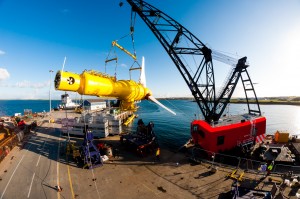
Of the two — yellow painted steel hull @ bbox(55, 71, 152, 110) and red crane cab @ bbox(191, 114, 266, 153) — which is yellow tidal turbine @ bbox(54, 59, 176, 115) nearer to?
yellow painted steel hull @ bbox(55, 71, 152, 110)

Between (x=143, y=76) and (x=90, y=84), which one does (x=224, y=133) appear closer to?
(x=90, y=84)

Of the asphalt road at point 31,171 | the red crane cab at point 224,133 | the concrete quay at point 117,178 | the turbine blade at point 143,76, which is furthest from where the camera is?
the turbine blade at point 143,76

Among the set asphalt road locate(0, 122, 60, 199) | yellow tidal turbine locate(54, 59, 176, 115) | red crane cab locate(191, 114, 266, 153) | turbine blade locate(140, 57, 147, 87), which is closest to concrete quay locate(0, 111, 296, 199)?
asphalt road locate(0, 122, 60, 199)

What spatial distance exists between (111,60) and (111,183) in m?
17.6

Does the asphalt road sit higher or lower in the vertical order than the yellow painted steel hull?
lower

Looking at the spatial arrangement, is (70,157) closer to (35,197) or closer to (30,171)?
(30,171)

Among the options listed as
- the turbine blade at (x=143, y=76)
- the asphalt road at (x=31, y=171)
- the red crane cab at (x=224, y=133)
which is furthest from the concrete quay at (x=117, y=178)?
the turbine blade at (x=143, y=76)

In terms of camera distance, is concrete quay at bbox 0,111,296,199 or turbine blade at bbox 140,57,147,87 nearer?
concrete quay at bbox 0,111,296,199

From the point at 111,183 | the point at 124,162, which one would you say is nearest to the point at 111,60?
the point at 124,162

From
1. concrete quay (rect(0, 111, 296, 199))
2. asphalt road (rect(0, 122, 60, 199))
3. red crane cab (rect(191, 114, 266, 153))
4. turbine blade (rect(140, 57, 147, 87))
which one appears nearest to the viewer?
concrete quay (rect(0, 111, 296, 199))

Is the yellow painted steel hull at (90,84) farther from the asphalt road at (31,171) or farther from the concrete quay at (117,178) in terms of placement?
the asphalt road at (31,171)

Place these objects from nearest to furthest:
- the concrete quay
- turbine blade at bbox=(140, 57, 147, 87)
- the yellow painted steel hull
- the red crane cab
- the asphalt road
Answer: the concrete quay, the asphalt road, the yellow painted steel hull, the red crane cab, turbine blade at bbox=(140, 57, 147, 87)

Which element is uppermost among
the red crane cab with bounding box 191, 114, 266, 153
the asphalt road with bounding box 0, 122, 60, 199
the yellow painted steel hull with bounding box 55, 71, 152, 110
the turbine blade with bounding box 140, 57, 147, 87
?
the turbine blade with bounding box 140, 57, 147, 87

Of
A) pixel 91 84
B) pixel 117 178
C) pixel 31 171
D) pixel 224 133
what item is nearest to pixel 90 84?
pixel 91 84
